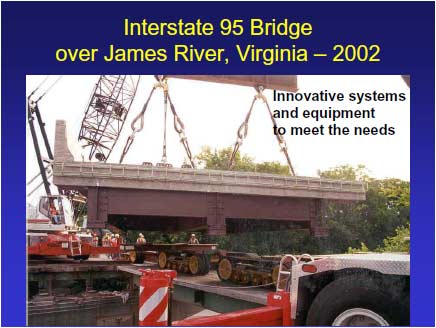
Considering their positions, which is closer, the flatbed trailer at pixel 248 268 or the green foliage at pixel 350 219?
the green foliage at pixel 350 219

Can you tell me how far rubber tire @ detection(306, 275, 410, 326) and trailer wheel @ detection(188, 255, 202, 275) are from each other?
835cm

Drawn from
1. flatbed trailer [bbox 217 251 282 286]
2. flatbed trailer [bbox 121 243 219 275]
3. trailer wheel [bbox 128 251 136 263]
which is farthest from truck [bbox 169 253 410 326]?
trailer wheel [bbox 128 251 136 263]

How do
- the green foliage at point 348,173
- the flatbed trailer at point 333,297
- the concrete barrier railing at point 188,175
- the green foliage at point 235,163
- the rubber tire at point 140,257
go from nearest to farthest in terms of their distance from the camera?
the flatbed trailer at point 333,297 → the green foliage at point 348,173 → the green foliage at point 235,163 → the concrete barrier railing at point 188,175 → the rubber tire at point 140,257

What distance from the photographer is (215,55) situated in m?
6.39

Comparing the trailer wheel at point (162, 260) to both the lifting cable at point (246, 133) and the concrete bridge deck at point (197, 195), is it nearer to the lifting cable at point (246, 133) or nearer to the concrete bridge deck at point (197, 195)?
the concrete bridge deck at point (197, 195)

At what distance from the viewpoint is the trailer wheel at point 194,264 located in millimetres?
13344

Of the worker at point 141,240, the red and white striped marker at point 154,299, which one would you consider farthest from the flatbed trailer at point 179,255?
the red and white striped marker at point 154,299

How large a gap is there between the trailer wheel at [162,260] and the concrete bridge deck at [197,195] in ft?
20.0

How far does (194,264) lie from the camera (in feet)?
44.8

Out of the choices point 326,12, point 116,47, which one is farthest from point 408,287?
point 116,47

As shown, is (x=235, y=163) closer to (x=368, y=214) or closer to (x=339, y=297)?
(x=368, y=214)

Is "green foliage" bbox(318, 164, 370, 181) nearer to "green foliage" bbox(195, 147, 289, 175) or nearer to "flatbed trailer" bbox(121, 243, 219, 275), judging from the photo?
"green foliage" bbox(195, 147, 289, 175)

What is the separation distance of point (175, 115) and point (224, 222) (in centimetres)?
239

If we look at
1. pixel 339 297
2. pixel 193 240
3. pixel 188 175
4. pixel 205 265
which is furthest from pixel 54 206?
pixel 339 297
